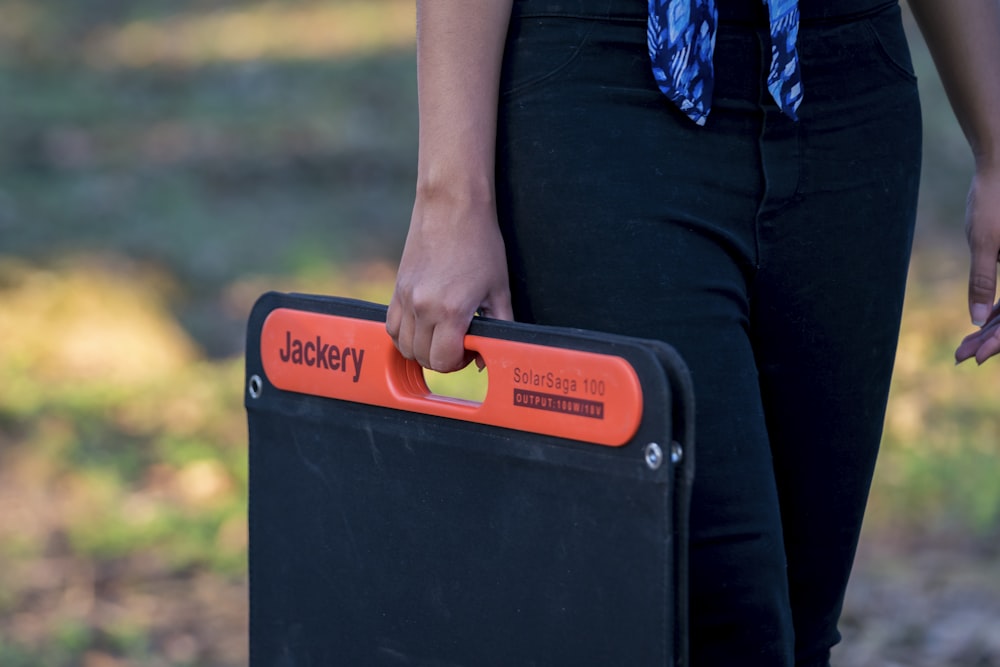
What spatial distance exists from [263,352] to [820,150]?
596 mm

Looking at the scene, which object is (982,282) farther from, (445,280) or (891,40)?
(445,280)

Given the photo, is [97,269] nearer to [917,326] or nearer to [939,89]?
[917,326]

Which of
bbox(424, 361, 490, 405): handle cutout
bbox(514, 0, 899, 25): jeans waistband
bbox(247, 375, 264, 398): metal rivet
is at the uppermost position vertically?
bbox(514, 0, 899, 25): jeans waistband

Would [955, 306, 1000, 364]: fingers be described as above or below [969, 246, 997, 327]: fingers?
below

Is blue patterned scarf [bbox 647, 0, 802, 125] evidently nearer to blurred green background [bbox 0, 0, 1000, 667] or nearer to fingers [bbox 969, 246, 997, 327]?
fingers [bbox 969, 246, 997, 327]

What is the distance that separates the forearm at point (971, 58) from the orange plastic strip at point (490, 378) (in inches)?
28.1

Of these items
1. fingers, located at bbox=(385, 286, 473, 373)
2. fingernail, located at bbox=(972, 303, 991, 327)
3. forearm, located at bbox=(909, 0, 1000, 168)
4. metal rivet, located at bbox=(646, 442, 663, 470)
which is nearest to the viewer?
metal rivet, located at bbox=(646, 442, 663, 470)

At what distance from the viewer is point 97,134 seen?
767 centimetres

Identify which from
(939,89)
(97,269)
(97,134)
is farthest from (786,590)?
(939,89)

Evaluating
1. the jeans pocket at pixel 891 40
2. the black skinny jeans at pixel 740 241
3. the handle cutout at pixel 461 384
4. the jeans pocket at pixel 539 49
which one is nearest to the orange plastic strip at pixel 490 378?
the black skinny jeans at pixel 740 241

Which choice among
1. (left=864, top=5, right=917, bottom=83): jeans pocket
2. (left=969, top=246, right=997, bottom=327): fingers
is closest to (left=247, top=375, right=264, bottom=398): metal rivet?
(left=864, top=5, right=917, bottom=83): jeans pocket

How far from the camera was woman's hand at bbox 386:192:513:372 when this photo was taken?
115 centimetres

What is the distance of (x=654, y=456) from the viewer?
3.37ft

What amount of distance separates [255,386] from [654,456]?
1.57ft
